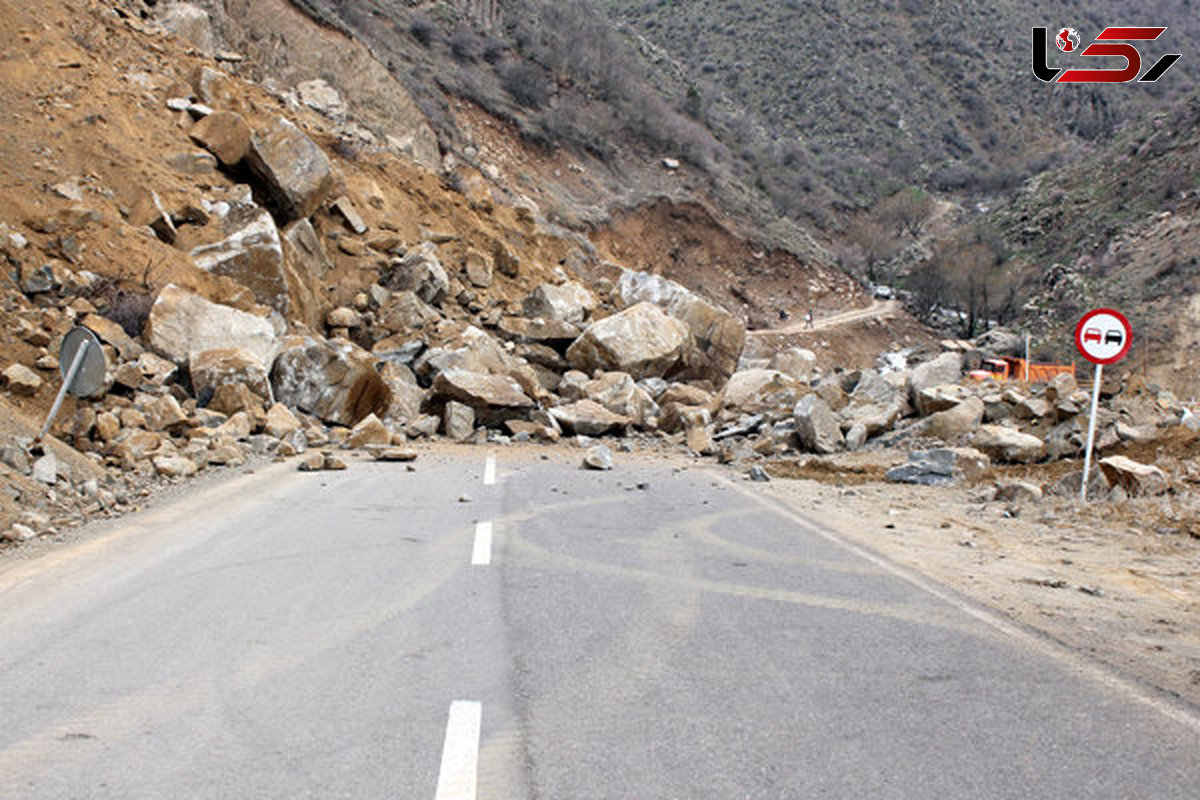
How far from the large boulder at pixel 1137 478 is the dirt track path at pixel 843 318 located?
3365 centimetres

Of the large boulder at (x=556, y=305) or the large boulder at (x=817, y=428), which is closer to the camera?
the large boulder at (x=817, y=428)

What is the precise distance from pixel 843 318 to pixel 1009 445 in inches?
1497

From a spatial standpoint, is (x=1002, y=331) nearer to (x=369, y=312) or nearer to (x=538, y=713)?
(x=369, y=312)

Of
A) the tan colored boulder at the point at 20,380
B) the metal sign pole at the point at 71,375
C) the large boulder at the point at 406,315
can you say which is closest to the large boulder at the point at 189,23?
the large boulder at the point at 406,315

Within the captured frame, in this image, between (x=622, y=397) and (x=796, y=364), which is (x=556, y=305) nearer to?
(x=622, y=397)

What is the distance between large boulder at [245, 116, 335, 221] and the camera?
2188 centimetres

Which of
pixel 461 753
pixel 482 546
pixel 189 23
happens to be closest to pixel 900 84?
pixel 189 23

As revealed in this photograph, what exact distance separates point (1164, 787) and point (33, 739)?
438 cm

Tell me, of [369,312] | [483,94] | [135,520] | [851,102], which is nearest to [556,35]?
[483,94]

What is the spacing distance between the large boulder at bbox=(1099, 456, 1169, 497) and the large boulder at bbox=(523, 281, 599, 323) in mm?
16335

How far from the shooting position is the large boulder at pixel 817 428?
16.2m

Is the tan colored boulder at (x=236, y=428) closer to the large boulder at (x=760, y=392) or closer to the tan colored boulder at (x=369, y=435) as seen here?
the tan colored boulder at (x=369, y=435)

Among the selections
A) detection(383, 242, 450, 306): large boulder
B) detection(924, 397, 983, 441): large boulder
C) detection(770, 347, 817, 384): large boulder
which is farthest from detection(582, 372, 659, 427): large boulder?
detection(770, 347, 817, 384): large boulder

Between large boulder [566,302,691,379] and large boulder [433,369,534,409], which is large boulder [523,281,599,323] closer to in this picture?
large boulder [566,302,691,379]
